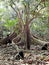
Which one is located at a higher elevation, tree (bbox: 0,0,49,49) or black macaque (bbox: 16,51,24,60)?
tree (bbox: 0,0,49,49)

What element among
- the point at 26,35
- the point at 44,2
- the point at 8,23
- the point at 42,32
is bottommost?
the point at 42,32

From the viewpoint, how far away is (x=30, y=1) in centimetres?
640

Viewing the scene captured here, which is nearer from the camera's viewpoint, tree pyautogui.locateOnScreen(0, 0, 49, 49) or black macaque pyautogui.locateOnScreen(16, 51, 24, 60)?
black macaque pyautogui.locateOnScreen(16, 51, 24, 60)

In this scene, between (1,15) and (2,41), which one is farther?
(2,41)

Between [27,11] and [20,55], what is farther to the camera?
[27,11]

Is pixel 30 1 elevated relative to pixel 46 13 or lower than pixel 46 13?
elevated

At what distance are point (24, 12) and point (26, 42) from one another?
1074 millimetres

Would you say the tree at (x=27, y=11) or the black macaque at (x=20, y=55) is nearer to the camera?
the black macaque at (x=20, y=55)

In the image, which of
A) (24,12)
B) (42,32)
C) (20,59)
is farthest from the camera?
(42,32)

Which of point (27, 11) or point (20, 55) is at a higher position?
point (27, 11)

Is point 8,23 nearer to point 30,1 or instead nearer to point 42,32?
point 30,1

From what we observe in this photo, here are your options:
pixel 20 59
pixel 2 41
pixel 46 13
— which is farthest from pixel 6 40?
pixel 20 59

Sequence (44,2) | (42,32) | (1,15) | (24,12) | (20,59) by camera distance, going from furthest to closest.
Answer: (42,32) < (1,15) < (24,12) < (44,2) < (20,59)

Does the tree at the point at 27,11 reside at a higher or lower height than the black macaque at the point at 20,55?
higher
